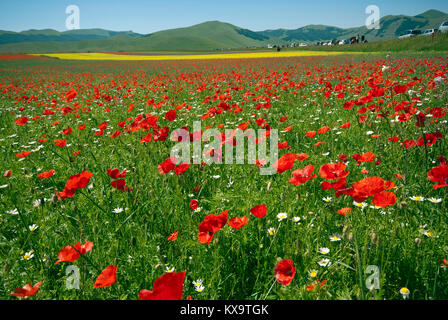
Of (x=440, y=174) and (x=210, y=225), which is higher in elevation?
(x=440, y=174)

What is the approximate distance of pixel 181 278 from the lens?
2.63 feet

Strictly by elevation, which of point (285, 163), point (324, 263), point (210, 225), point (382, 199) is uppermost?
point (285, 163)

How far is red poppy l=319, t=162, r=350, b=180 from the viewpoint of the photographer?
1.43 meters

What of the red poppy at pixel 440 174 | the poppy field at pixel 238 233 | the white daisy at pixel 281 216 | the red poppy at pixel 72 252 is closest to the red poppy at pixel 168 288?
the poppy field at pixel 238 233

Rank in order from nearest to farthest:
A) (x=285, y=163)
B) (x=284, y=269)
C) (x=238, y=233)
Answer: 1. (x=284, y=269)
2. (x=285, y=163)
3. (x=238, y=233)

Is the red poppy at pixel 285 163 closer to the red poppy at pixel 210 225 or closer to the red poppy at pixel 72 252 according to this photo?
the red poppy at pixel 210 225

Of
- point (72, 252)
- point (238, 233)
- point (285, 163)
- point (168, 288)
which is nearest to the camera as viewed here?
point (168, 288)

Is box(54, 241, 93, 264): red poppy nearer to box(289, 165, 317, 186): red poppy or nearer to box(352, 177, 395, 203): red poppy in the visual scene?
box(289, 165, 317, 186): red poppy

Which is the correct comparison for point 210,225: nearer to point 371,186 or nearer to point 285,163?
point 285,163

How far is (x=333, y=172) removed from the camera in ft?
4.95

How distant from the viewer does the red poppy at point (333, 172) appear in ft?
4.68

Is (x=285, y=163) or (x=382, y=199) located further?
(x=285, y=163)

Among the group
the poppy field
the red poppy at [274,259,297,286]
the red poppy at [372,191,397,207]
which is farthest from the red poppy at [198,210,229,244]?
Answer: the red poppy at [372,191,397,207]

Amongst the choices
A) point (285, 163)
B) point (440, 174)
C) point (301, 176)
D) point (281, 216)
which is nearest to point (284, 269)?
point (301, 176)
